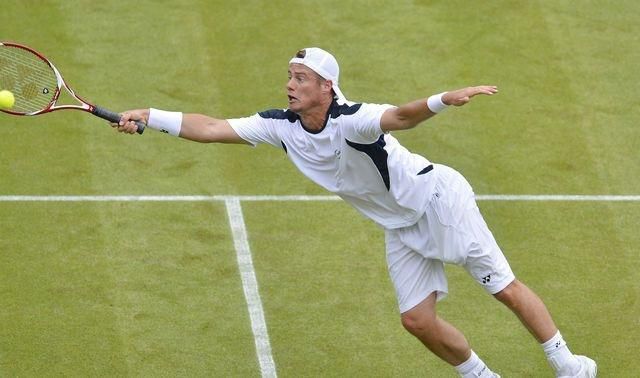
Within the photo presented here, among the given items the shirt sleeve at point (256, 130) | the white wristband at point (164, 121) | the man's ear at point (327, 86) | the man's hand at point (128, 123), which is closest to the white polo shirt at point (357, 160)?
the shirt sleeve at point (256, 130)

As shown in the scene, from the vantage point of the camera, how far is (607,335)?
38.0 feet

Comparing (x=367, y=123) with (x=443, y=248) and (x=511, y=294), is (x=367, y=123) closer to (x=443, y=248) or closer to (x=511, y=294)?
(x=443, y=248)

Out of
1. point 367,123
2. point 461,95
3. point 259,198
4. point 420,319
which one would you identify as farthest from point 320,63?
point 259,198

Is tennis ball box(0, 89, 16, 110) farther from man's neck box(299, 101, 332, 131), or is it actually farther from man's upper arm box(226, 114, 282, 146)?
man's neck box(299, 101, 332, 131)

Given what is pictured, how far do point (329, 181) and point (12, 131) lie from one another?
16.5ft

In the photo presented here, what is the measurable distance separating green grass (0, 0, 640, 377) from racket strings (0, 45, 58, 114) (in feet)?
5.40

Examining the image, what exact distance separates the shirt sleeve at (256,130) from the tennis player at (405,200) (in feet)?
0.03

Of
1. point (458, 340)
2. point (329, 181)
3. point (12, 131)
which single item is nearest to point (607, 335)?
point (458, 340)

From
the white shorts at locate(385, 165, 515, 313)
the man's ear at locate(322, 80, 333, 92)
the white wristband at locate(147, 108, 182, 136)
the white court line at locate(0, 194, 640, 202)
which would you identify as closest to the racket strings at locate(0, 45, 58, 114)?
the white wristband at locate(147, 108, 182, 136)

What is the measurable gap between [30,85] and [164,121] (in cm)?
128

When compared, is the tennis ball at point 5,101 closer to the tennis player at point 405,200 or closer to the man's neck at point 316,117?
the tennis player at point 405,200

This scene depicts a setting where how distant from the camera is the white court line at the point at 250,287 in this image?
446 inches

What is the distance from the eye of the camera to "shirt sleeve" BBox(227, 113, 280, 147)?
10.6 meters

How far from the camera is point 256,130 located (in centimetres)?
1066
